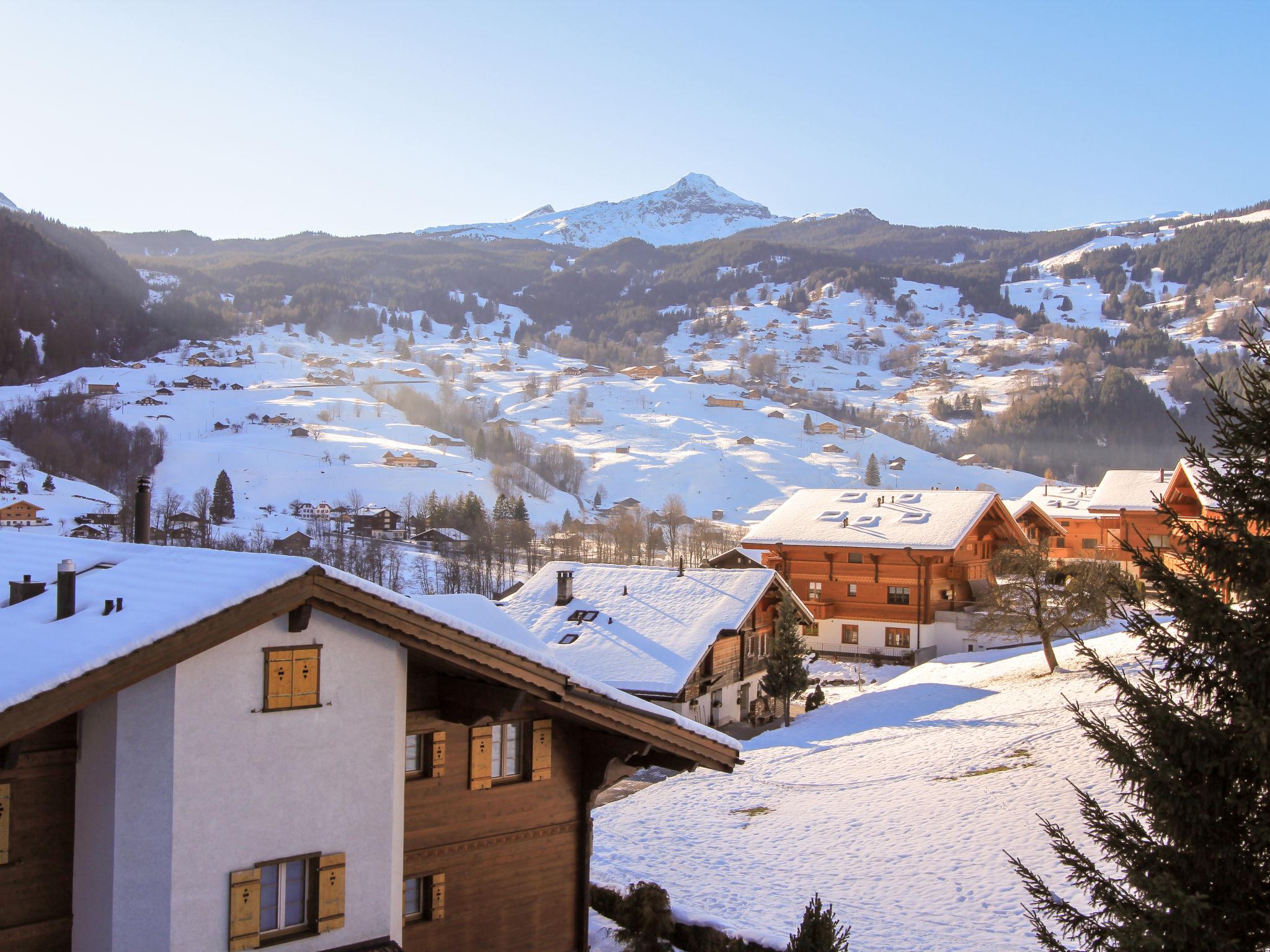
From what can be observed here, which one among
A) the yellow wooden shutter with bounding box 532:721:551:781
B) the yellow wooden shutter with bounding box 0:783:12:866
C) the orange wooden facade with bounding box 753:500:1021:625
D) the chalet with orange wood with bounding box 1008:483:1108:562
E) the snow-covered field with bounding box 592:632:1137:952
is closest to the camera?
the yellow wooden shutter with bounding box 0:783:12:866

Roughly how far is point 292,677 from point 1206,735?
6533mm

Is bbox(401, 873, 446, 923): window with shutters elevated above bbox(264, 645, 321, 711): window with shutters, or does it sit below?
below

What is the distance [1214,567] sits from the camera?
671 cm

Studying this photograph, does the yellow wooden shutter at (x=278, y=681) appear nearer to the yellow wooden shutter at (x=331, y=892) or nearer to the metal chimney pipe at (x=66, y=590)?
the yellow wooden shutter at (x=331, y=892)

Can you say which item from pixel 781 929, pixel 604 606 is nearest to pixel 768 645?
pixel 604 606

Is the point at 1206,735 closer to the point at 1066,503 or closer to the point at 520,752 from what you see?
the point at 520,752

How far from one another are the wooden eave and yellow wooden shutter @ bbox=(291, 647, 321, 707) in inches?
14.1

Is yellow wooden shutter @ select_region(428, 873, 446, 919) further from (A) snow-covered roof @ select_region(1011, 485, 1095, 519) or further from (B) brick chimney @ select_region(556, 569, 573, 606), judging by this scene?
(A) snow-covered roof @ select_region(1011, 485, 1095, 519)

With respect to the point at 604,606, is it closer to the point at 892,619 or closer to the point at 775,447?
the point at 892,619

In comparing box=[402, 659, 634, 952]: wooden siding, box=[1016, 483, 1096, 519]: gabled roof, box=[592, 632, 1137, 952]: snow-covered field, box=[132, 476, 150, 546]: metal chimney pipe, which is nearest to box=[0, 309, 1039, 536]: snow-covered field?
box=[1016, 483, 1096, 519]: gabled roof

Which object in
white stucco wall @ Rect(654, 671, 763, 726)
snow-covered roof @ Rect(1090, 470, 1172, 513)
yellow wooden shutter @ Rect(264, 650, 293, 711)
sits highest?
yellow wooden shutter @ Rect(264, 650, 293, 711)

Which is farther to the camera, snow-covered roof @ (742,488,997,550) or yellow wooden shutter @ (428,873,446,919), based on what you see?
snow-covered roof @ (742,488,997,550)

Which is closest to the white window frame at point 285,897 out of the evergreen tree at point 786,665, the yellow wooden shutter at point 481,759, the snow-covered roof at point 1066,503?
the yellow wooden shutter at point 481,759

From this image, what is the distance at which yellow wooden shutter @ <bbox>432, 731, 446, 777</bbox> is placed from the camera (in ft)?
29.7
